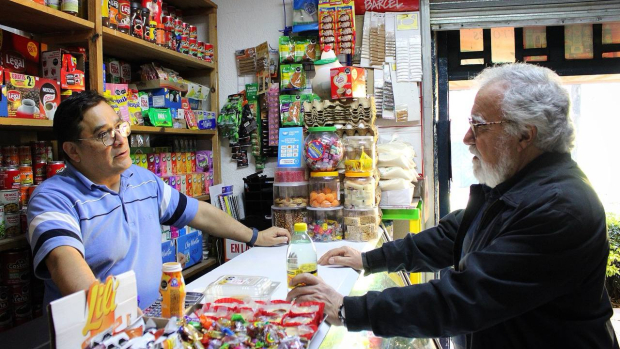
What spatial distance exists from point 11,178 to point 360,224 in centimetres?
187

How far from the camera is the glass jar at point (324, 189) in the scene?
2.85m

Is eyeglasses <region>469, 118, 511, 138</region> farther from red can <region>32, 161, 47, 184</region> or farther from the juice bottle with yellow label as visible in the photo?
red can <region>32, 161, 47, 184</region>

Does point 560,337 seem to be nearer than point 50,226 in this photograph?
Yes

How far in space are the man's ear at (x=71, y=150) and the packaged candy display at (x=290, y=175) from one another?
1.18 m

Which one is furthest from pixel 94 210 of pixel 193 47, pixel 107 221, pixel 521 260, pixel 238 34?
pixel 238 34

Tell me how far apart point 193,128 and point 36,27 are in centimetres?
139

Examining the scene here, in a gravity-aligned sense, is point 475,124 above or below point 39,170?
above

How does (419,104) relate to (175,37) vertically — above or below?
below

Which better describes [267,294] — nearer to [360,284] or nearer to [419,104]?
[360,284]

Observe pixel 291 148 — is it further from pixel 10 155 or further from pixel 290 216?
pixel 10 155

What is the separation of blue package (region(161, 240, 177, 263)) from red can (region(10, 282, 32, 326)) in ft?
3.44

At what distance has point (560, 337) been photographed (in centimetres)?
140

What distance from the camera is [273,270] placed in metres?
2.19

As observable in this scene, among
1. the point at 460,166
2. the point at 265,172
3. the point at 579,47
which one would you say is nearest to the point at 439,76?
the point at 460,166
